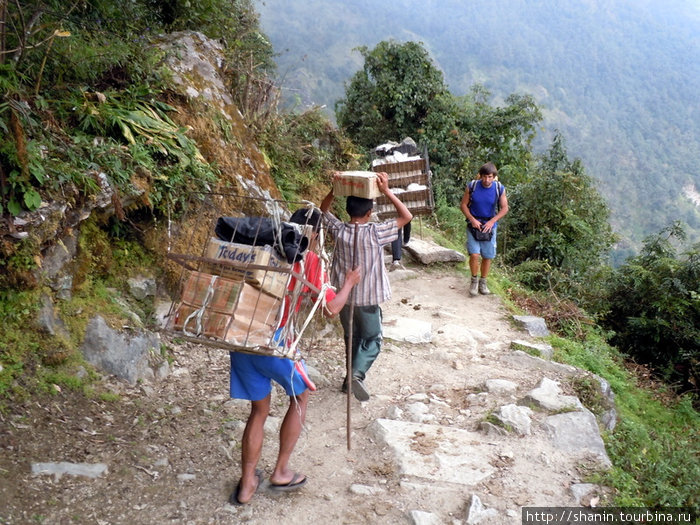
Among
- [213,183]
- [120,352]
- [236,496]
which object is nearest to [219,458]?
[236,496]

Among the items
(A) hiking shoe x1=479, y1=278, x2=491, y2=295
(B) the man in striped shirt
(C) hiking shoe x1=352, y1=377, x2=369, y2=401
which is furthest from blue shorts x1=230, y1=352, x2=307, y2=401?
(A) hiking shoe x1=479, y1=278, x2=491, y2=295

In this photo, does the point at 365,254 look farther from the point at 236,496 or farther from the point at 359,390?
the point at 236,496

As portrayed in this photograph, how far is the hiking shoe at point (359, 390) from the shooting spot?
4.47 m

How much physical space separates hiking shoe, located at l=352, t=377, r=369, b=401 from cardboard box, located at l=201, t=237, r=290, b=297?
6.41ft

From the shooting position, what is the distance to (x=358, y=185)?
3883 mm

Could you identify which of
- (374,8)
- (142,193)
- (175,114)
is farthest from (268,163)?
(374,8)

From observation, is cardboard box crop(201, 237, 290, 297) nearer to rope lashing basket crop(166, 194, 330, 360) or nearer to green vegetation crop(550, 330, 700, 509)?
rope lashing basket crop(166, 194, 330, 360)

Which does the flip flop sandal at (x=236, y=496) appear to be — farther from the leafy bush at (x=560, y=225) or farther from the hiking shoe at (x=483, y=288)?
the leafy bush at (x=560, y=225)

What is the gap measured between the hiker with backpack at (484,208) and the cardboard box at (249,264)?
458 cm

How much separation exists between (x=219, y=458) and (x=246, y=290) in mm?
1510

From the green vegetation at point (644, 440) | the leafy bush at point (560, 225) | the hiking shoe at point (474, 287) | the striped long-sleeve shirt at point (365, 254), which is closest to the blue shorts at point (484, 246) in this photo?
the hiking shoe at point (474, 287)

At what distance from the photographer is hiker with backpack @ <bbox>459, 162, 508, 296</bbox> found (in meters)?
6.84

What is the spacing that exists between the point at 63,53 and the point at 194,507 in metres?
3.92

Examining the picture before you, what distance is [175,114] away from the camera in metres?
5.67
